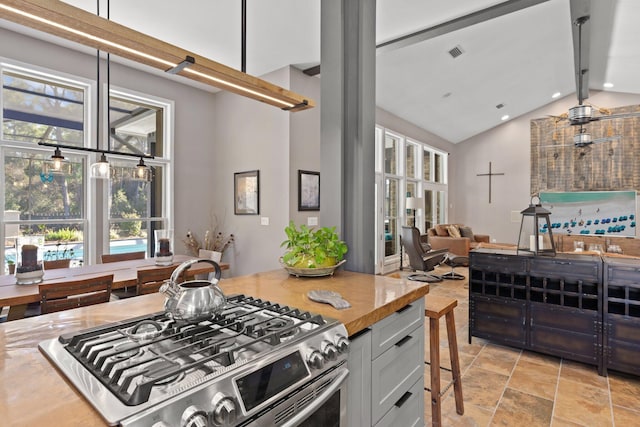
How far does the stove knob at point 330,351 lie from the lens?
103 centimetres

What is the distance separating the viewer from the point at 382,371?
1.40 m

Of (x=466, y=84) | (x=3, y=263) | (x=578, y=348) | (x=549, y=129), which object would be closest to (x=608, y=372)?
(x=578, y=348)

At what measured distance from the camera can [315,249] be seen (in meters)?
1.91

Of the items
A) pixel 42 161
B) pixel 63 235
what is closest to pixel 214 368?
pixel 42 161

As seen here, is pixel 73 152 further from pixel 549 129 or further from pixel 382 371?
pixel 549 129

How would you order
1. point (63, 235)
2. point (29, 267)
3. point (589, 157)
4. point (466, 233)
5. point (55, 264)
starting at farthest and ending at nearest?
point (589, 157)
point (466, 233)
point (63, 235)
point (55, 264)
point (29, 267)

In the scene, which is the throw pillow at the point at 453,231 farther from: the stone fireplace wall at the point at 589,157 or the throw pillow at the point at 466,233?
the stone fireplace wall at the point at 589,157

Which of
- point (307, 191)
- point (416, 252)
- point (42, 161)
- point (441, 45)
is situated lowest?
point (416, 252)

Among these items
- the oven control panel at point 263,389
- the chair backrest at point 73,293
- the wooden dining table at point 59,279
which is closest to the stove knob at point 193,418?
the oven control panel at point 263,389

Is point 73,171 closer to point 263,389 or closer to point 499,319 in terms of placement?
point 263,389

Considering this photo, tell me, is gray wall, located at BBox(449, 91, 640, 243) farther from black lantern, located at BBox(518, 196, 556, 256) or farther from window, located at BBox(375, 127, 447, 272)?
black lantern, located at BBox(518, 196, 556, 256)

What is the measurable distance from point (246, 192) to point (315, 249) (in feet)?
11.0

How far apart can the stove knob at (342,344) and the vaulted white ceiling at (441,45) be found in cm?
326

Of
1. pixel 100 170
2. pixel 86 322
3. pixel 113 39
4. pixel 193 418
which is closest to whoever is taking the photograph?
pixel 193 418
